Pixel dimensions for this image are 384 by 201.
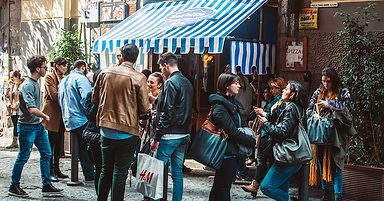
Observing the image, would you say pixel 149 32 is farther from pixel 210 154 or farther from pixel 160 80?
pixel 210 154

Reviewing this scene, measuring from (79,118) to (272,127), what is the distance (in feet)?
11.9

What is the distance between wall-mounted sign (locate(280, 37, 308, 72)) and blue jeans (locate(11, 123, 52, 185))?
4.57m

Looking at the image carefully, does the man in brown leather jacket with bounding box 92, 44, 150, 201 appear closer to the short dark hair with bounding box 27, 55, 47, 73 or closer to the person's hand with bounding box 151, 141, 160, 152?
the person's hand with bounding box 151, 141, 160, 152

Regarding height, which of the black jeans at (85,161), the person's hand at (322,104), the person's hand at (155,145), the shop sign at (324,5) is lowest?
the black jeans at (85,161)

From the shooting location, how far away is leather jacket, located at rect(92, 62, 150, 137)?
695cm

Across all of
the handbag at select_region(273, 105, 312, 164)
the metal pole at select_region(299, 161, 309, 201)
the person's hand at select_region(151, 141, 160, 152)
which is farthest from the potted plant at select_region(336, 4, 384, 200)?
the person's hand at select_region(151, 141, 160, 152)

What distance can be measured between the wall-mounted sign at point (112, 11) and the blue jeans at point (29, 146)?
6.19 m

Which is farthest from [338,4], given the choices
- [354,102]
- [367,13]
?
[354,102]

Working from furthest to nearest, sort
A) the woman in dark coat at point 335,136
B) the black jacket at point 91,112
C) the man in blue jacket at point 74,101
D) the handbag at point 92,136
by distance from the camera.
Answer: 1. the man in blue jacket at point 74,101
2. the woman in dark coat at point 335,136
3. the handbag at point 92,136
4. the black jacket at point 91,112

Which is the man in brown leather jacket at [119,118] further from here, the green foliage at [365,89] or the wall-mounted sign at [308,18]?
the wall-mounted sign at [308,18]

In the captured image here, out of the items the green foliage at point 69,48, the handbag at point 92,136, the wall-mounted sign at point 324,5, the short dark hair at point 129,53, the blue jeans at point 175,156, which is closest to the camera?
the short dark hair at point 129,53

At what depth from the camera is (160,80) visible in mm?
8273

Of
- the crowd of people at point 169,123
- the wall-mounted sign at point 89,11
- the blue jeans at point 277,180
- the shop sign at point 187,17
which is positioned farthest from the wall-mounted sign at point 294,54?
the wall-mounted sign at point 89,11

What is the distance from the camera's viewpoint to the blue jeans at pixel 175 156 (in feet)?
24.5
